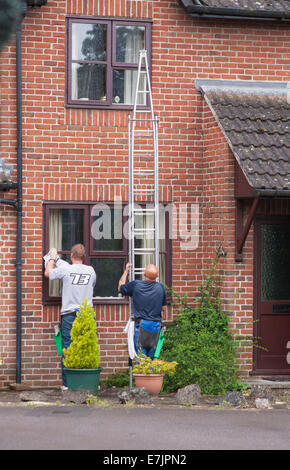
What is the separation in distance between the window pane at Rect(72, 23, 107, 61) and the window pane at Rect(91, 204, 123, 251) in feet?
7.33

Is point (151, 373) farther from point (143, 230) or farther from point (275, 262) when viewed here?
point (275, 262)

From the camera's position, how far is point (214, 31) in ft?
50.0

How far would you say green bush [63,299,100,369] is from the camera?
13008 millimetres

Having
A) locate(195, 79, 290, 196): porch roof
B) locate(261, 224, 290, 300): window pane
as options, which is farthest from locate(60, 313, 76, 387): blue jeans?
locate(195, 79, 290, 196): porch roof

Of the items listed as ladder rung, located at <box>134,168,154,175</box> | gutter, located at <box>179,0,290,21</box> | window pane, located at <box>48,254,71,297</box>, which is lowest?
window pane, located at <box>48,254,71,297</box>

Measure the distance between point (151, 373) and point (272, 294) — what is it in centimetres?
274

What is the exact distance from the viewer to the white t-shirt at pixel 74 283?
13.9m

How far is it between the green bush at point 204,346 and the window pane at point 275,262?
79 centimetres

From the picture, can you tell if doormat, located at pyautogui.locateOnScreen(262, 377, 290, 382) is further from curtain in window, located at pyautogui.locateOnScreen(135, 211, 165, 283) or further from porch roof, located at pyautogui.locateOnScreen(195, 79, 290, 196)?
porch roof, located at pyautogui.locateOnScreen(195, 79, 290, 196)

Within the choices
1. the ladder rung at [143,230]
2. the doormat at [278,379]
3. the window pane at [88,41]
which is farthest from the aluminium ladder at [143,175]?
the doormat at [278,379]

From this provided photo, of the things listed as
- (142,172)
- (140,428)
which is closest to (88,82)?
(142,172)

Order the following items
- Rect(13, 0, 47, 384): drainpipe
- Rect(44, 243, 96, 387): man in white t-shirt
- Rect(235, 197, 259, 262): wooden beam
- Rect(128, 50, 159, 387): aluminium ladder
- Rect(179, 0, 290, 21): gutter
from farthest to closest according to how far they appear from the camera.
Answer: Rect(128, 50, 159, 387): aluminium ladder, Rect(179, 0, 290, 21): gutter, Rect(13, 0, 47, 384): drainpipe, Rect(235, 197, 259, 262): wooden beam, Rect(44, 243, 96, 387): man in white t-shirt

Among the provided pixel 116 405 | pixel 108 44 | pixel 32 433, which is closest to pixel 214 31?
pixel 108 44

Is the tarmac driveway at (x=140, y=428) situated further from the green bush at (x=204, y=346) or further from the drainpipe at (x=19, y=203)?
the drainpipe at (x=19, y=203)
